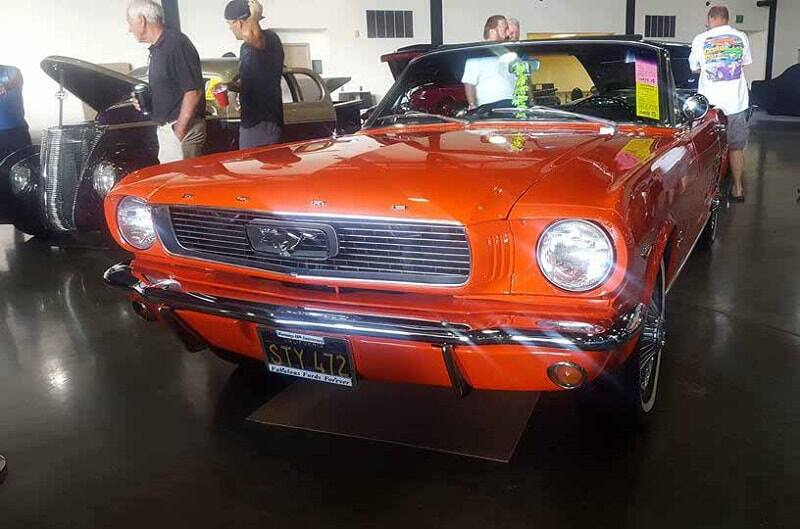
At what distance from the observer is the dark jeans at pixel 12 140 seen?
20.2 ft

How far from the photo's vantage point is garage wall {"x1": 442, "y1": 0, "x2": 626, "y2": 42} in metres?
16.3

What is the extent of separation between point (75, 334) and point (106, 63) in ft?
31.1

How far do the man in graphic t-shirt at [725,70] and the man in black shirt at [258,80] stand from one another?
12.2ft

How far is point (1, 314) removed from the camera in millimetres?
4023

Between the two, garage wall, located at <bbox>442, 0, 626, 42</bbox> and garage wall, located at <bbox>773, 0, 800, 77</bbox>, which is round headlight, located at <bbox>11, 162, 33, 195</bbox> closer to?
garage wall, located at <bbox>442, 0, 626, 42</bbox>

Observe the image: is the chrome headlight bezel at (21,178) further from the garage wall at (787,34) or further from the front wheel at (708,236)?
the garage wall at (787,34)

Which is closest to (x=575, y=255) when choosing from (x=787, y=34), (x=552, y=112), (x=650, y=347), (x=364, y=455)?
(x=650, y=347)

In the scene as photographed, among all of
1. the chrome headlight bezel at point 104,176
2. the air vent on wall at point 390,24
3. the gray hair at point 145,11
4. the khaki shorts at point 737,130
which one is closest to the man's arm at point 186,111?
the gray hair at point 145,11

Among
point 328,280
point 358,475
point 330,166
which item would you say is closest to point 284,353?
point 328,280

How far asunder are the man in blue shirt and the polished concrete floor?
3.36 metres

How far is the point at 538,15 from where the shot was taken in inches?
694

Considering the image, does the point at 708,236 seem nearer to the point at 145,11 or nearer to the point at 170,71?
the point at 170,71

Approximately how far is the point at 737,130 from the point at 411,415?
498 cm

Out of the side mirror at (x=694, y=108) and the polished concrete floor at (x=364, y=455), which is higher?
the side mirror at (x=694, y=108)
